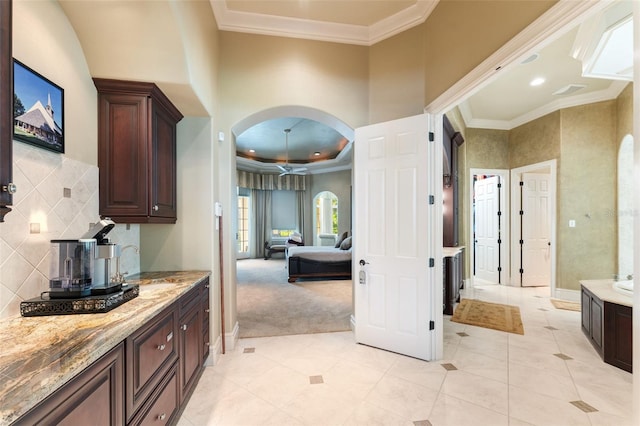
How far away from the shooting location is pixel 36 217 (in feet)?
4.86

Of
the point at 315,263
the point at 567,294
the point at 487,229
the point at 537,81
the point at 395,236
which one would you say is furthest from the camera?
the point at 315,263

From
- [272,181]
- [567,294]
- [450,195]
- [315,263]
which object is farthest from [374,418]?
[272,181]

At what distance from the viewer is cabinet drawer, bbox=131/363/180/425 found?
1.36m

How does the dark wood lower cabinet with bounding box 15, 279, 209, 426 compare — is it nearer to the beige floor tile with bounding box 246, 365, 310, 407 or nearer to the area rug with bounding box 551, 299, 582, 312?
the beige floor tile with bounding box 246, 365, 310, 407

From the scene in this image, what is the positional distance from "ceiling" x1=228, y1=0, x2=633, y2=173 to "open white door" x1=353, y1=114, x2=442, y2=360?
31.8 inches

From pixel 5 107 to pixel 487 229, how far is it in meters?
6.93

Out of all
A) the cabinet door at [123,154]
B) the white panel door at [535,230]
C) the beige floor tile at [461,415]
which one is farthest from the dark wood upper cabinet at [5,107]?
the white panel door at [535,230]

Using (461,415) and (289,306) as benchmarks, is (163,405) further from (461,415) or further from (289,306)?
(289,306)

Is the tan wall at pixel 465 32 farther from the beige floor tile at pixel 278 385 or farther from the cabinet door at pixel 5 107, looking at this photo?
the beige floor tile at pixel 278 385

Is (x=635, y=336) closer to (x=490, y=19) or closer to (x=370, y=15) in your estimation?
(x=490, y=19)

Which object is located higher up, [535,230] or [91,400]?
[535,230]

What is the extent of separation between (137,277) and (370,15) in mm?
3374

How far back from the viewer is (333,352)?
280 centimetres

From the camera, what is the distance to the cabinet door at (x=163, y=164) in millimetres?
2107
